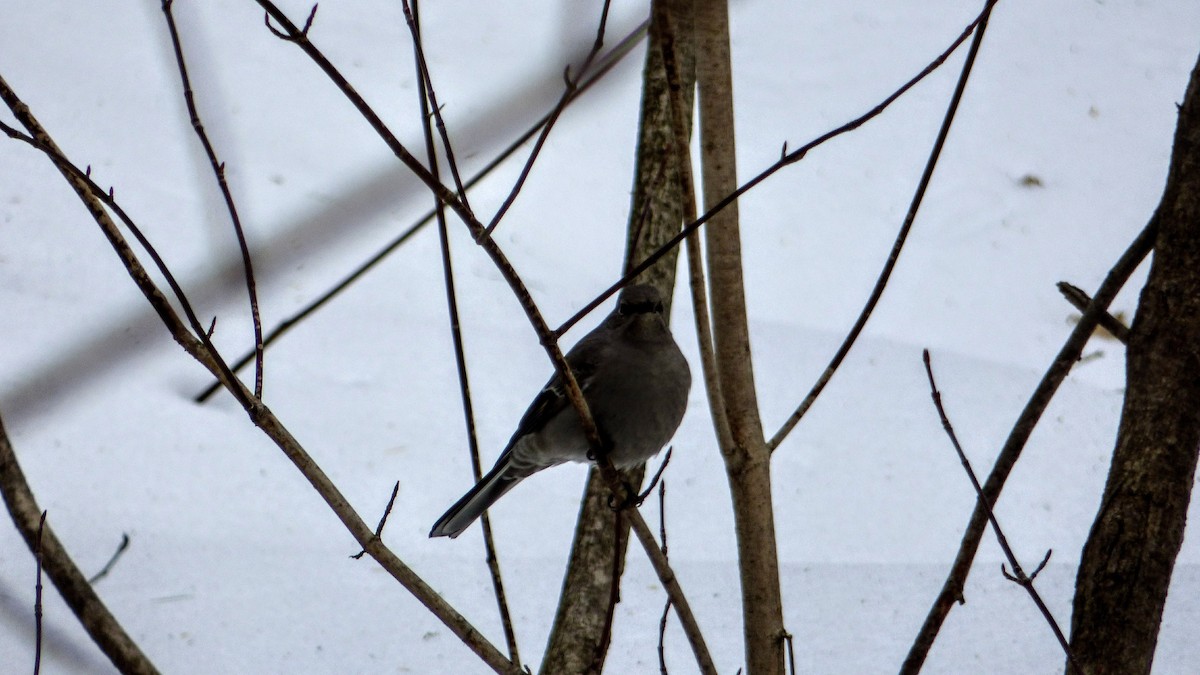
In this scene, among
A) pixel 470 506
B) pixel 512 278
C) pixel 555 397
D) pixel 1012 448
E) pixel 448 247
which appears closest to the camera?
pixel 512 278

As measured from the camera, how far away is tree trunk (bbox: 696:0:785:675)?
181 centimetres

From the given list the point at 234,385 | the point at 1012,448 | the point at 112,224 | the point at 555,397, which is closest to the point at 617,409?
the point at 555,397

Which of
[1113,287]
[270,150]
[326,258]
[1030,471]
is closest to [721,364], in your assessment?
[1113,287]

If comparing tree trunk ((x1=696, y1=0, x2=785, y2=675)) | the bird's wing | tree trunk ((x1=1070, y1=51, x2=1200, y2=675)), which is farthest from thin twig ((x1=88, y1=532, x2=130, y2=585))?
tree trunk ((x1=1070, y1=51, x2=1200, y2=675))

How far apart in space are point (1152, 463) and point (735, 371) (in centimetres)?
99

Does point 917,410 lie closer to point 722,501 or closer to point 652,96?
point 722,501

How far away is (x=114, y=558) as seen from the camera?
3.18 m

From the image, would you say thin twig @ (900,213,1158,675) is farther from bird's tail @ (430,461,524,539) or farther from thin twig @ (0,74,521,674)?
bird's tail @ (430,461,524,539)

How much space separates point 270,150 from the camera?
15.4 ft

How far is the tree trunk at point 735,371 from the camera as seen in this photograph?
1.81 metres

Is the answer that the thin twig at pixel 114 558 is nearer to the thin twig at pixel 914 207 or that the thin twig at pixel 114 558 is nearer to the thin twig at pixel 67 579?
the thin twig at pixel 67 579

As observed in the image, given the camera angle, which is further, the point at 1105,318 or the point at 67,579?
the point at 1105,318

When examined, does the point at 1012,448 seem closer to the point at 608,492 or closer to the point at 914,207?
the point at 914,207

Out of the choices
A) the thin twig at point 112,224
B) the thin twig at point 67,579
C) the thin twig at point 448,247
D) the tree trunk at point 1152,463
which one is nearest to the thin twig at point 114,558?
the thin twig at point 67,579
